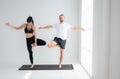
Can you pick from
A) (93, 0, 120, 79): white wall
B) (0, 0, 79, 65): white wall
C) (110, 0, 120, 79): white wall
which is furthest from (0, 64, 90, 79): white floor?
(110, 0, 120, 79): white wall

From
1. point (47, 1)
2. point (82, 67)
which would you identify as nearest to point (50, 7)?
point (47, 1)

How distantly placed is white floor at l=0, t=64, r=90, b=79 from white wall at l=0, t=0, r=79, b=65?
1.15m

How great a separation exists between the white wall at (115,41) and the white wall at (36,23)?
3087 millimetres

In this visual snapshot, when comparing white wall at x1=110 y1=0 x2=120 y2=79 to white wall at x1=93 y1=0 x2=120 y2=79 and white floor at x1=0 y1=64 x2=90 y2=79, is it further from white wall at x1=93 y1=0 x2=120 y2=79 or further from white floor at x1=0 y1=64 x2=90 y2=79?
white floor at x1=0 y1=64 x2=90 y2=79

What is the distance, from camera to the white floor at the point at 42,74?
3.99 metres

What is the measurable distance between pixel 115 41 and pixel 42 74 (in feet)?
7.36

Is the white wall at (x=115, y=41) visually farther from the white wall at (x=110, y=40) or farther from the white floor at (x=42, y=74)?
the white floor at (x=42, y=74)

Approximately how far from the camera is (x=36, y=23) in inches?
228

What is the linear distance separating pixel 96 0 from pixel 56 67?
2259 mm

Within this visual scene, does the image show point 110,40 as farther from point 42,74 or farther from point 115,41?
point 42,74

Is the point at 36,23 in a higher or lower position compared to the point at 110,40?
higher

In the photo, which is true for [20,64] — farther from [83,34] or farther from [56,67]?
[83,34]

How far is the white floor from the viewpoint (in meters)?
3.99

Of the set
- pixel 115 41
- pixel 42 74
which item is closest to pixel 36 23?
pixel 42 74
